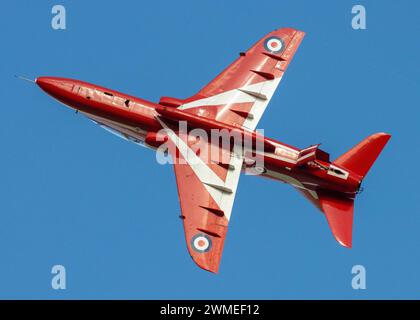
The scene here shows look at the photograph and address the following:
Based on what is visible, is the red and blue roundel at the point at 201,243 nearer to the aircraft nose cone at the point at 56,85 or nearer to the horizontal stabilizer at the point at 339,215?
the horizontal stabilizer at the point at 339,215

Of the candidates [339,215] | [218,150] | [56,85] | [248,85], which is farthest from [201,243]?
[56,85]

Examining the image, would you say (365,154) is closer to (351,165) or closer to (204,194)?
(351,165)

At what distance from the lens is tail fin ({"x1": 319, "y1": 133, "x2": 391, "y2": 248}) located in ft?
160

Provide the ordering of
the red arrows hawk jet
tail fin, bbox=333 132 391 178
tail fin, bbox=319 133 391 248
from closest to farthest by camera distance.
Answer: the red arrows hawk jet → tail fin, bbox=319 133 391 248 → tail fin, bbox=333 132 391 178

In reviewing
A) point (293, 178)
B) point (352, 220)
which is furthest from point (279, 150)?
point (352, 220)

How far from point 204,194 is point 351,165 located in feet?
26.5

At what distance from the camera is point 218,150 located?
161ft

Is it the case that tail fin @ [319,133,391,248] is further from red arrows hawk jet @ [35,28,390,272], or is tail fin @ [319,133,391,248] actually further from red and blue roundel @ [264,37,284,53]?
red and blue roundel @ [264,37,284,53]

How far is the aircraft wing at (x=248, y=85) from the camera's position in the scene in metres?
50.2

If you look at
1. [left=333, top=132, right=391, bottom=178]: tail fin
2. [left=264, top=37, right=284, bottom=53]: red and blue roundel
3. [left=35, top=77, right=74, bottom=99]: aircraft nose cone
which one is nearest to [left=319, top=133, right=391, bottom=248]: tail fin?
[left=333, top=132, right=391, bottom=178]: tail fin

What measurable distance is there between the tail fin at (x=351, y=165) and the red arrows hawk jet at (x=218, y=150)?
5 centimetres

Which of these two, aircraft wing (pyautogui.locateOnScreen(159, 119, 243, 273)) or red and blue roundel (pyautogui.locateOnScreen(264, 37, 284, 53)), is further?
red and blue roundel (pyautogui.locateOnScreen(264, 37, 284, 53))

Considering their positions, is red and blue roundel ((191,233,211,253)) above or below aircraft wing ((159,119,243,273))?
below

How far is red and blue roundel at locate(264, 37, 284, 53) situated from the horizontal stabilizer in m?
9.05
